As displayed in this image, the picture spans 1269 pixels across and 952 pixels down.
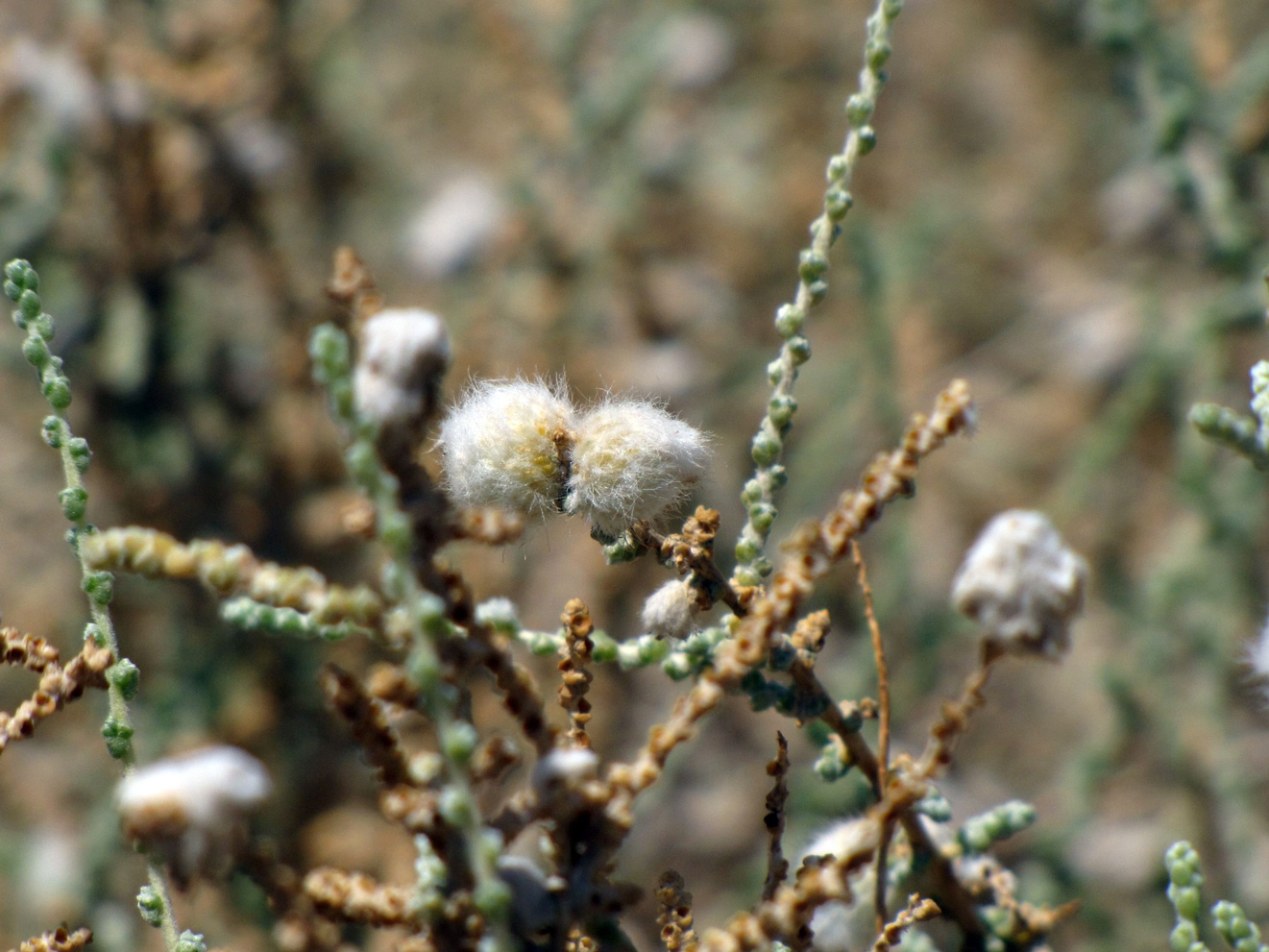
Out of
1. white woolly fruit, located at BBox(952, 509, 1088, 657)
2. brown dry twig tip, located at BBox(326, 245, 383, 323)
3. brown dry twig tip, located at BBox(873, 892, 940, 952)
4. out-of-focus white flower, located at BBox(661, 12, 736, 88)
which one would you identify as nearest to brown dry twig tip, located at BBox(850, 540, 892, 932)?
brown dry twig tip, located at BBox(873, 892, 940, 952)

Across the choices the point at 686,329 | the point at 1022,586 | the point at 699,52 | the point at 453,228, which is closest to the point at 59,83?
the point at 453,228

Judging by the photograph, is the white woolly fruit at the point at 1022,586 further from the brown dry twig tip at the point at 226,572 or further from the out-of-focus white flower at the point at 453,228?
the out-of-focus white flower at the point at 453,228

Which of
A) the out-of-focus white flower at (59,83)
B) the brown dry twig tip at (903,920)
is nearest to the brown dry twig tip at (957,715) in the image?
the brown dry twig tip at (903,920)

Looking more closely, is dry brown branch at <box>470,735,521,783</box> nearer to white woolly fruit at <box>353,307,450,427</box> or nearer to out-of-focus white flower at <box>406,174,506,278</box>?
white woolly fruit at <box>353,307,450,427</box>

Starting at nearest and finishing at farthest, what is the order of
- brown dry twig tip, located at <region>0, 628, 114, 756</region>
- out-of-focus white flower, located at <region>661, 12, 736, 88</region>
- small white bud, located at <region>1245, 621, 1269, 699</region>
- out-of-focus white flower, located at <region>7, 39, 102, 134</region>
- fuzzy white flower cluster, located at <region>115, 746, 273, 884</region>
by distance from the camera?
fuzzy white flower cluster, located at <region>115, 746, 273, 884</region>, brown dry twig tip, located at <region>0, 628, 114, 756</region>, small white bud, located at <region>1245, 621, 1269, 699</region>, out-of-focus white flower, located at <region>7, 39, 102, 134</region>, out-of-focus white flower, located at <region>661, 12, 736, 88</region>

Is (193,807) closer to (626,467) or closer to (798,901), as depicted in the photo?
(798,901)

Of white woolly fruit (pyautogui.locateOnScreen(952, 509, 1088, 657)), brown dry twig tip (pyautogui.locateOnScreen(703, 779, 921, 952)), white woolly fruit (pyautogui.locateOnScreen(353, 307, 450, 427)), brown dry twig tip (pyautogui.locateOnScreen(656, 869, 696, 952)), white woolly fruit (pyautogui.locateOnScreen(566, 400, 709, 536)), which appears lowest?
brown dry twig tip (pyautogui.locateOnScreen(703, 779, 921, 952))

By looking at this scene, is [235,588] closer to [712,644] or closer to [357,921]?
[357,921]
